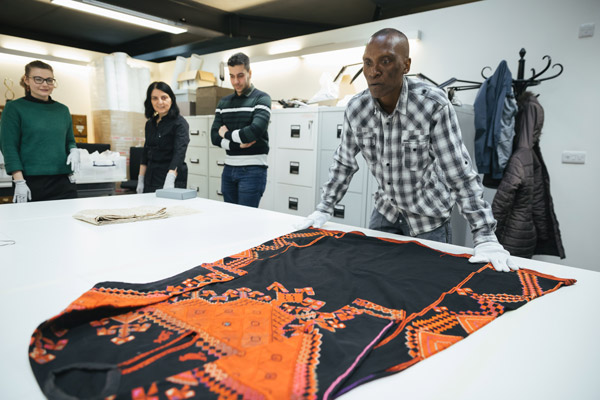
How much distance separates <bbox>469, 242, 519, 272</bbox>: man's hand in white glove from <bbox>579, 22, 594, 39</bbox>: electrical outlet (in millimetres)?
2430

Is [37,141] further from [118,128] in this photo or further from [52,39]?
[52,39]

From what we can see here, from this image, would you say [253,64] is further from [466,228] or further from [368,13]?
[466,228]

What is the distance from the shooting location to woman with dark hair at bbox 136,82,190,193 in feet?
8.14

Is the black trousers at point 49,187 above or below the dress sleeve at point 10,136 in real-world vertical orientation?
below

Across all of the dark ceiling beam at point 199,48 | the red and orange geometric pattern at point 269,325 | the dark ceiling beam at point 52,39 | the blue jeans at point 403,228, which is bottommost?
the blue jeans at point 403,228

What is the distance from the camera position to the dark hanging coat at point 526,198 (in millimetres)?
2355

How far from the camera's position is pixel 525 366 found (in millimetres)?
583

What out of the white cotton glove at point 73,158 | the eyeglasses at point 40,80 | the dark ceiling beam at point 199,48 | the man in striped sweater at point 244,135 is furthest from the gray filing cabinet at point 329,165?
the dark ceiling beam at point 199,48

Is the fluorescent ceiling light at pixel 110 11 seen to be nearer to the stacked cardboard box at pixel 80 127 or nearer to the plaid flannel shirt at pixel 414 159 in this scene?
the stacked cardboard box at pixel 80 127

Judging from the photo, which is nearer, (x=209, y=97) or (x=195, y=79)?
(x=209, y=97)

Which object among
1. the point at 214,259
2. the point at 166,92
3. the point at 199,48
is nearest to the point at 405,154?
the point at 214,259

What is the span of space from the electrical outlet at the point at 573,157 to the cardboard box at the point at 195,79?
152 inches

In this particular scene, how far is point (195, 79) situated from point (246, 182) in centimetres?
273

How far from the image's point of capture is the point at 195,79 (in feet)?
15.3
